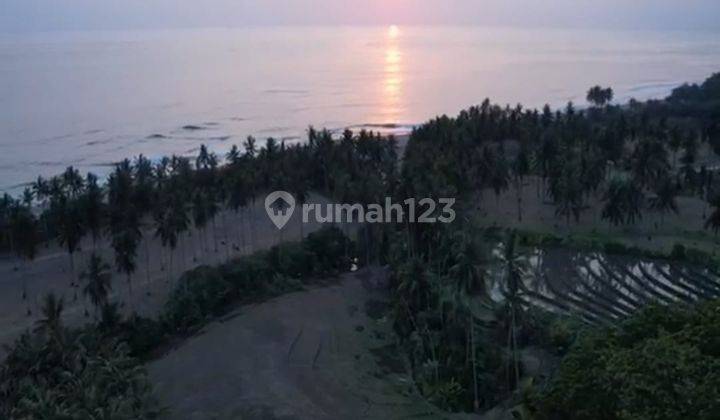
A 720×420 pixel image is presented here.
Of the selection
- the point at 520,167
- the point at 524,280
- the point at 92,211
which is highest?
the point at 520,167

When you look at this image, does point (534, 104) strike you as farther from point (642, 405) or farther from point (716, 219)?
point (642, 405)

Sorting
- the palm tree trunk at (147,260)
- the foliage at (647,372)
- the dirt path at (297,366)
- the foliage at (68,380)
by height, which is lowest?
the dirt path at (297,366)

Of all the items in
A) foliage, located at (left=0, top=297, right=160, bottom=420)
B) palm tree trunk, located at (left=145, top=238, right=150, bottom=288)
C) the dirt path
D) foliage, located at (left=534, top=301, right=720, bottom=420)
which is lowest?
the dirt path

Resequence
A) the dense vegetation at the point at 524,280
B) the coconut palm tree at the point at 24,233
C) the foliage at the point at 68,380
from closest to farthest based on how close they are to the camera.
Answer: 1. the dense vegetation at the point at 524,280
2. the foliage at the point at 68,380
3. the coconut palm tree at the point at 24,233

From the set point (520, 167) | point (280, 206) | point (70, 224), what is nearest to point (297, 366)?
point (70, 224)

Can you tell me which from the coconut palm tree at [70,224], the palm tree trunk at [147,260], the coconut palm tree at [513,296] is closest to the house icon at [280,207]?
the palm tree trunk at [147,260]

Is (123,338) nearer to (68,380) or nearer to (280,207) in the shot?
(68,380)

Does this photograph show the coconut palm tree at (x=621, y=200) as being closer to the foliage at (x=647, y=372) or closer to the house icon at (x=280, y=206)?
the house icon at (x=280, y=206)

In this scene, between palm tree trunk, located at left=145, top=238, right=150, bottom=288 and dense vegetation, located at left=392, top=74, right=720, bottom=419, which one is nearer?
dense vegetation, located at left=392, top=74, right=720, bottom=419

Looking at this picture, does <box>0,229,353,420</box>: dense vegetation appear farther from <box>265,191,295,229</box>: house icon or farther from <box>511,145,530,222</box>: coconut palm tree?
<box>511,145,530,222</box>: coconut palm tree

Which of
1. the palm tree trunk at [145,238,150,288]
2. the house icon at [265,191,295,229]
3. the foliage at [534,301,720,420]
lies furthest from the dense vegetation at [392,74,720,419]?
the palm tree trunk at [145,238,150,288]
